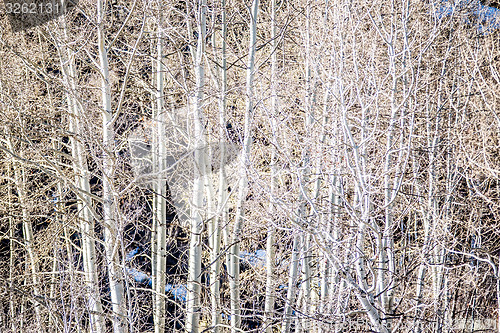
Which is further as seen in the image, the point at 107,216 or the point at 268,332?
the point at 268,332

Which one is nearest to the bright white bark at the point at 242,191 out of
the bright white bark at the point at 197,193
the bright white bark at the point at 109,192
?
the bright white bark at the point at 197,193

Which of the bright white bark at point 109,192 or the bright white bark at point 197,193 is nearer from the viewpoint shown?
the bright white bark at point 109,192

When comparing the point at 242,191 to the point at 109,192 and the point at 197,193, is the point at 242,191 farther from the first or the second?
the point at 109,192

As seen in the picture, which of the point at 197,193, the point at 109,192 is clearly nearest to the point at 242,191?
the point at 197,193

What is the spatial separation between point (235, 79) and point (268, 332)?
6.07m

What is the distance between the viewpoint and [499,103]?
10.5 metres

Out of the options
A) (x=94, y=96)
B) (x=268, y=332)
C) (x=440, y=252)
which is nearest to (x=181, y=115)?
(x=94, y=96)

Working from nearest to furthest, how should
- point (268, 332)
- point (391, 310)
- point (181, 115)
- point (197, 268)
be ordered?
point (391, 310) < point (197, 268) < point (268, 332) < point (181, 115)

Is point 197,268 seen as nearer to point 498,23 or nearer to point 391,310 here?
point 391,310

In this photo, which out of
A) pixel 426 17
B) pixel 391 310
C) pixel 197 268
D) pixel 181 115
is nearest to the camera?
pixel 391 310

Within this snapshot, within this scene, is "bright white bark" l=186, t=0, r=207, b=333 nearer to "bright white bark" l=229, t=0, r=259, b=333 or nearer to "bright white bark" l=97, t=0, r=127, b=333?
"bright white bark" l=229, t=0, r=259, b=333

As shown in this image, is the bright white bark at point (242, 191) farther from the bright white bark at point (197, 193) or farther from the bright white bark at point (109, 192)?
the bright white bark at point (109, 192)

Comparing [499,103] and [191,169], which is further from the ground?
[499,103]

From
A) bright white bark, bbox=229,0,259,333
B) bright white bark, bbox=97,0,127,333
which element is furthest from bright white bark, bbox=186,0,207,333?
bright white bark, bbox=97,0,127,333
